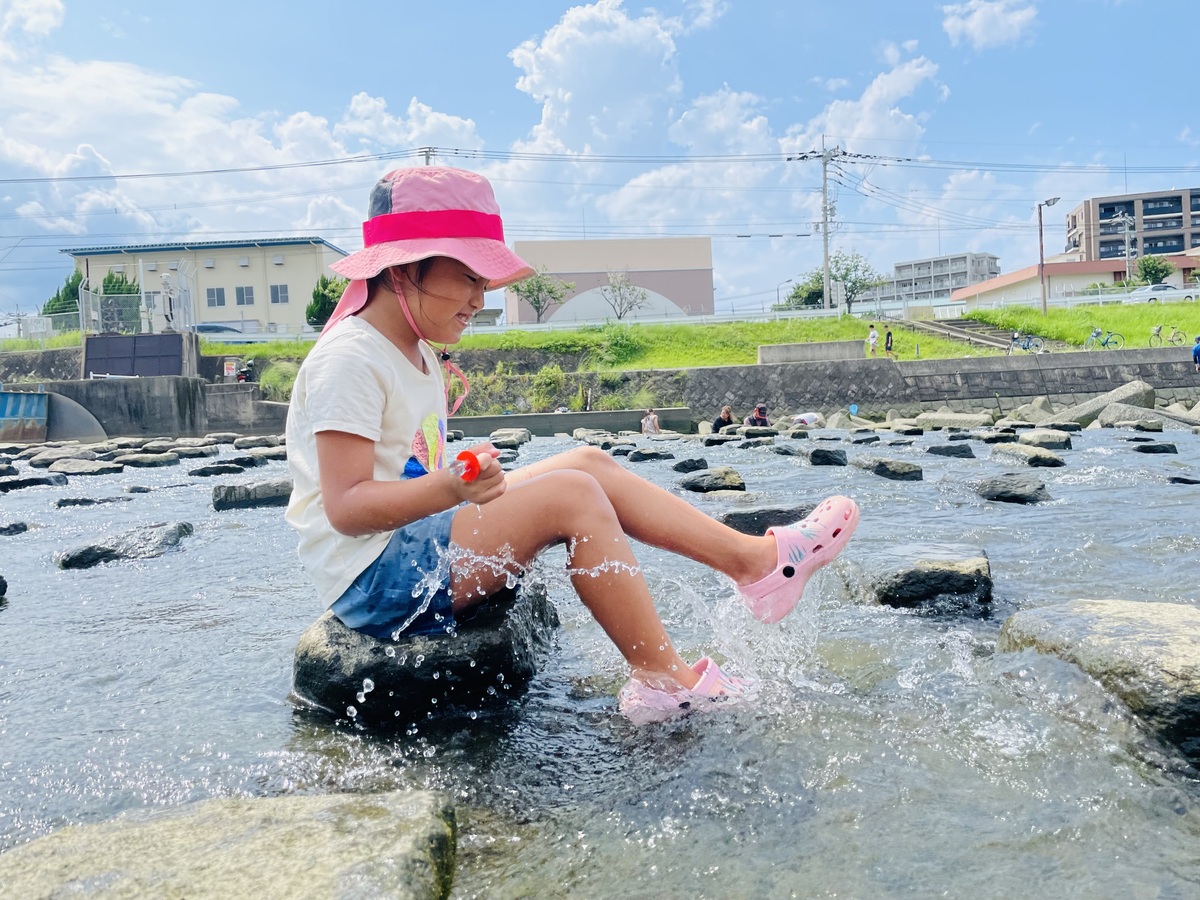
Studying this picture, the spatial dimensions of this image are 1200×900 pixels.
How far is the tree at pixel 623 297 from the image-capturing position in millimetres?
49875

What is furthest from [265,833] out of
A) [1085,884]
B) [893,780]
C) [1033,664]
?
[1033,664]

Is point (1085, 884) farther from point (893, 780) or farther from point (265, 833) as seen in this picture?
point (265, 833)

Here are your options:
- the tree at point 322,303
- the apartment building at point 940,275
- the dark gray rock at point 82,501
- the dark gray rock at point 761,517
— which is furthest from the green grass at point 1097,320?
the apartment building at point 940,275

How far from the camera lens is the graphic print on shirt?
228 centimetres

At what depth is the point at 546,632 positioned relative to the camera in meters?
2.95

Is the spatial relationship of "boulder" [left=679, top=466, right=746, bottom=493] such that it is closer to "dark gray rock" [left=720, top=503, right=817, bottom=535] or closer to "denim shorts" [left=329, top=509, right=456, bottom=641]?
"dark gray rock" [left=720, top=503, right=817, bottom=535]

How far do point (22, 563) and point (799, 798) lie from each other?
4545 mm

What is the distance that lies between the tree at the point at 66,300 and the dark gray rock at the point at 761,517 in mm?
32985

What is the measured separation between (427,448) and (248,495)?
16.5 ft

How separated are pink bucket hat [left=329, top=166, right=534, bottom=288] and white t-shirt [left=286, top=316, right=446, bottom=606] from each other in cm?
19

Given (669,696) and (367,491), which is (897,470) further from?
(367,491)

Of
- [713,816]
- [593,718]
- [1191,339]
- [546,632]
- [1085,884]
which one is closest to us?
[1085,884]

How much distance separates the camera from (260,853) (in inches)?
54.7

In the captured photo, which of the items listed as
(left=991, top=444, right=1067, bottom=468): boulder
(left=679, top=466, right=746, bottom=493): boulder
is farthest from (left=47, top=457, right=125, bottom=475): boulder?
(left=991, top=444, right=1067, bottom=468): boulder
